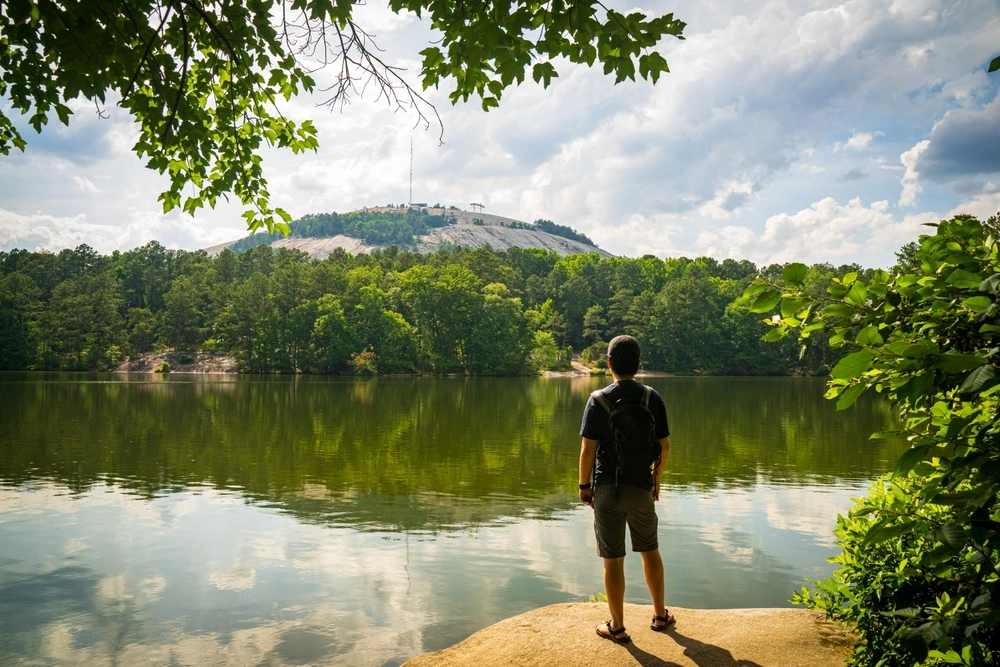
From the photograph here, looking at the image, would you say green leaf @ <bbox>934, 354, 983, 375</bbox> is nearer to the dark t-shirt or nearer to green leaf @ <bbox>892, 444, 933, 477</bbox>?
green leaf @ <bbox>892, 444, 933, 477</bbox>

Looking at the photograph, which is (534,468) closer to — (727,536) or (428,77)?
(727,536)

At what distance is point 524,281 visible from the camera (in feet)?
395

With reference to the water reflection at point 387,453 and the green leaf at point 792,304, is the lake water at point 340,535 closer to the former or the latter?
the water reflection at point 387,453

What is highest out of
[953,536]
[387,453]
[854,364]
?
[854,364]

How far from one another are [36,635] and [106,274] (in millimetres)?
102681

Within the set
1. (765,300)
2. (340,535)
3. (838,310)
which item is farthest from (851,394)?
(340,535)

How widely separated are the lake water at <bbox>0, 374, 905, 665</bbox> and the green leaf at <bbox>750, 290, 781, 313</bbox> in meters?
5.17

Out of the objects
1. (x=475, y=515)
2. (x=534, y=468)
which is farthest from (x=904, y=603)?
(x=534, y=468)

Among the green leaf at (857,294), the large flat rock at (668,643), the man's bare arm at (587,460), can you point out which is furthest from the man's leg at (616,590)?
the green leaf at (857,294)

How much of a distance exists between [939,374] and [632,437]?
3132 mm

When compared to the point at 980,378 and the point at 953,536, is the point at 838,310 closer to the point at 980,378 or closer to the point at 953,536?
the point at 980,378

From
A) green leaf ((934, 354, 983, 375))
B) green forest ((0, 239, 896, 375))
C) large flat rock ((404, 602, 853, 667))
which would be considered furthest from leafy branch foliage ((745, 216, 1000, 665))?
green forest ((0, 239, 896, 375))

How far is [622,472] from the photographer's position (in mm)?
5176

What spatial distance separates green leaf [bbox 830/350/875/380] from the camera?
83.5 inches
